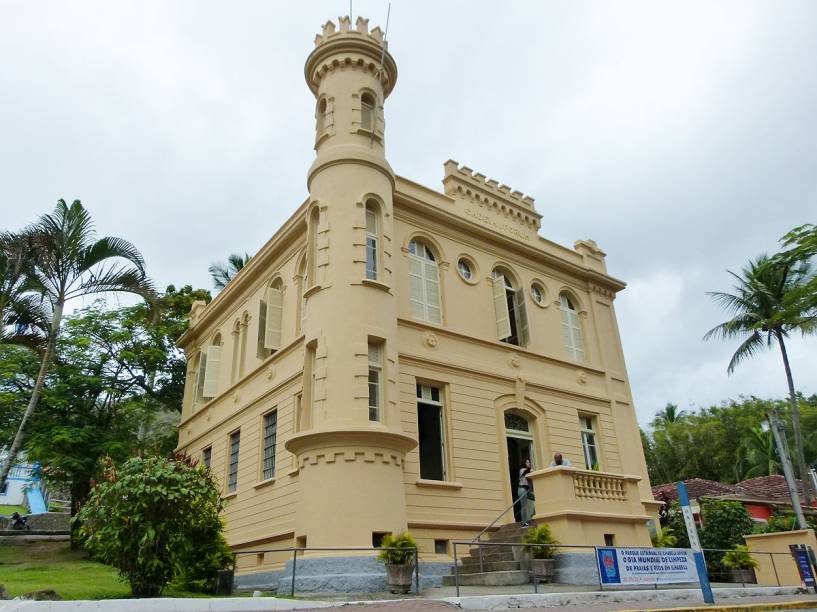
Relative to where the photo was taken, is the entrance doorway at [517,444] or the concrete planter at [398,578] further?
the entrance doorway at [517,444]

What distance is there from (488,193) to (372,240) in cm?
613

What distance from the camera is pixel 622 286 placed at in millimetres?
22656

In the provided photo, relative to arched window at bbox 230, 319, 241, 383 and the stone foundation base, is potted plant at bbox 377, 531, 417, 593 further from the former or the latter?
arched window at bbox 230, 319, 241, 383

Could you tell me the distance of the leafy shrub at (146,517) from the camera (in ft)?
33.4

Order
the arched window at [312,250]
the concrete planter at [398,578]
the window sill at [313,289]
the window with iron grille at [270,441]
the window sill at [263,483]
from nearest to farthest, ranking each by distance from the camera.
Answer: the concrete planter at [398,578] < the window sill at [313,289] < the arched window at [312,250] < the window sill at [263,483] < the window with iron grille at [270,441]

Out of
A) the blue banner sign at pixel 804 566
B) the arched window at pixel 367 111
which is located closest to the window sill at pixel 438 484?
the blue banner sign at pixel 804 566

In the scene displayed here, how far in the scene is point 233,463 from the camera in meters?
19.6

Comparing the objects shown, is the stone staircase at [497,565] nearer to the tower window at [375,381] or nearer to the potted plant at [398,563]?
the potted plant at [398,563]

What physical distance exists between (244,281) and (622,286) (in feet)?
43.2

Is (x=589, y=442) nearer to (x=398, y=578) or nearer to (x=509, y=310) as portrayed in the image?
(x=509, y=310)

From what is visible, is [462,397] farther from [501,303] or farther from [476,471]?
[501,303]

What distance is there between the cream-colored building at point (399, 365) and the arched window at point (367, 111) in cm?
4

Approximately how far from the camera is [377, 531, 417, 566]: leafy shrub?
11.2 metres

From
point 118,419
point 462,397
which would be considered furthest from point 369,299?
point 118,419
